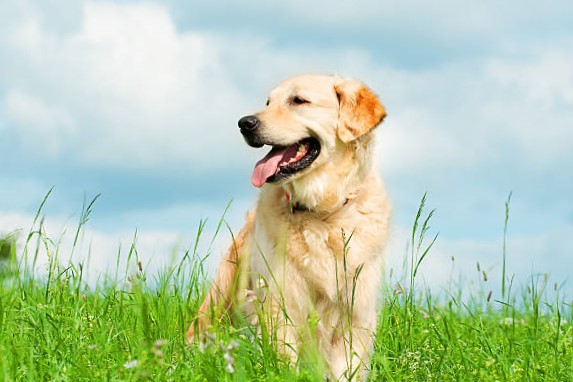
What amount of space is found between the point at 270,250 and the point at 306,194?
1.42 feet

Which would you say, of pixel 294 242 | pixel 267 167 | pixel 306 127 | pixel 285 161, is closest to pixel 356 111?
pixel 306 127

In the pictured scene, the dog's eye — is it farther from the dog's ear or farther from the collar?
the collar

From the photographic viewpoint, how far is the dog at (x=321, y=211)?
182 inches

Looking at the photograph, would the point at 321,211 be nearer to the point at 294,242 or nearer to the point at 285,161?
the point at 294,242

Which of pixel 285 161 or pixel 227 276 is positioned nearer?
pixel 285 161

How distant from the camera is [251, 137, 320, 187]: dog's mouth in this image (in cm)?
468

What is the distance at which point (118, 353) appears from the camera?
157 inches

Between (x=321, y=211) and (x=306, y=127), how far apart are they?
53 cm

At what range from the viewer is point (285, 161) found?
15.6ft

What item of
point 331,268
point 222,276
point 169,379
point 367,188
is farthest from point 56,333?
point 367,188

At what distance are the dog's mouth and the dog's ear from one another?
0.21 metres

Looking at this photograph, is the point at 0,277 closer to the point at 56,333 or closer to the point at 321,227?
the point at 56,333

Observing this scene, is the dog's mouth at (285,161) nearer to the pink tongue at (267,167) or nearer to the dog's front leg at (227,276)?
the pink tongue at (267,167)

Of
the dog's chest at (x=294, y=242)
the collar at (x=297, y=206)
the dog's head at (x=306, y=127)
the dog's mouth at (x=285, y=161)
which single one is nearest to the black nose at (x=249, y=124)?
the dog's head at (x=306, y=127)
